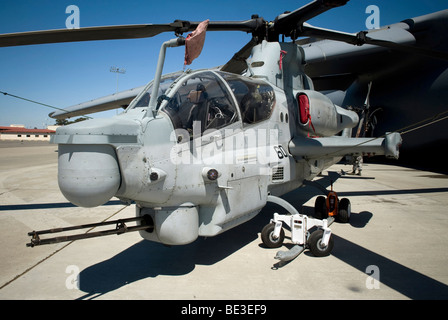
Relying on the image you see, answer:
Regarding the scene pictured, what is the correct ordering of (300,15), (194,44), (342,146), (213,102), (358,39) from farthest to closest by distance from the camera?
(358,39)
(342,146)
(300,15)
(213,102)
(194,44)

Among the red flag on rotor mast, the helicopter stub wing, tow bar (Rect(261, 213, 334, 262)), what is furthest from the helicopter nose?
the helicopter stub wing

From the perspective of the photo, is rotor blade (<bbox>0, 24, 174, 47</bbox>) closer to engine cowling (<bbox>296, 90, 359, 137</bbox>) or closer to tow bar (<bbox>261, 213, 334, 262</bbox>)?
engine cowling (<bbox>296, 90, 359, 137</bbox>)

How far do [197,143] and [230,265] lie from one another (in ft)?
5.32

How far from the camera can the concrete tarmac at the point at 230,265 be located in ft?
9.98

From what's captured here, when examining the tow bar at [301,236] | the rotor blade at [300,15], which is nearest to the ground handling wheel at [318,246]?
the tow bar at [301,236]

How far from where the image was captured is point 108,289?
3072mm

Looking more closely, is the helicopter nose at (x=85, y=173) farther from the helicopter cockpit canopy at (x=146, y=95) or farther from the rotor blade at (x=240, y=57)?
the rotor blade at (x=240, y=57)

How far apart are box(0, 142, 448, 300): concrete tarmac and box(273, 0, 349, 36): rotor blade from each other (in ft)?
10.8

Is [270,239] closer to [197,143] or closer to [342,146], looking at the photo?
[197,143]

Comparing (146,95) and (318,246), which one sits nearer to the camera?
(146,95)

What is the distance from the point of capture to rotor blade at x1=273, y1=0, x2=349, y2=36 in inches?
141

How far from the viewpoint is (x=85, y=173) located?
2549mm

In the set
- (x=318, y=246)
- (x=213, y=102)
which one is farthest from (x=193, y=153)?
(x=318, y=246)
